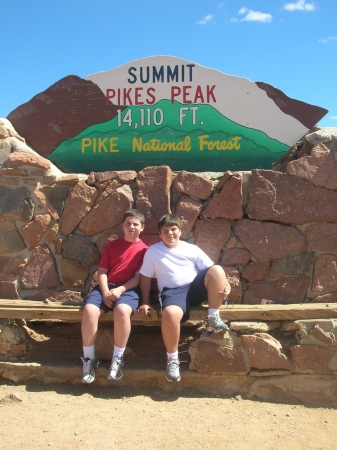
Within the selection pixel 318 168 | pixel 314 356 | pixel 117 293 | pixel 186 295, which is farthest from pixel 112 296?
pixel 318 168

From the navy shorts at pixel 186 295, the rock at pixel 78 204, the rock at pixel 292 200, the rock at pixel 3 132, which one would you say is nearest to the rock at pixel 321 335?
the navy shorts at pixel 186 295

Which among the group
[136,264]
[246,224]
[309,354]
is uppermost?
[246,224]

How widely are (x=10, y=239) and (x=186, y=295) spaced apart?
163 cm

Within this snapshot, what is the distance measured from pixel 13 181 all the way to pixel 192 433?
2432 millimetres

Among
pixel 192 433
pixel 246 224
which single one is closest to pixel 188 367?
pixel 192 433

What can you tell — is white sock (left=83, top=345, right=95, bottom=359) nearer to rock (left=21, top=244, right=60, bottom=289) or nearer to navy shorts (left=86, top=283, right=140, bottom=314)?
navy shorts (left=86, top=283, right=140, bottom=314)

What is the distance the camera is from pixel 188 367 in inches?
124

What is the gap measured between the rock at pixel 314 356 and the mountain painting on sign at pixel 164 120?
1478 millimetres

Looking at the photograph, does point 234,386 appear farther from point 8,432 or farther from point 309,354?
point 8,432

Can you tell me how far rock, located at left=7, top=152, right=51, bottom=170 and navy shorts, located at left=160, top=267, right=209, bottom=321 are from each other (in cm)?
154

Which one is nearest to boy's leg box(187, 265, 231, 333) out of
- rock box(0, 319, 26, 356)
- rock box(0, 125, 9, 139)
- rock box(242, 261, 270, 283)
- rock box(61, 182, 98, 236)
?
rock box(242, 261, 270, 283)

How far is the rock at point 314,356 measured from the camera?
2.97 meters

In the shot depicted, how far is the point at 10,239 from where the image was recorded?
3.78 metres

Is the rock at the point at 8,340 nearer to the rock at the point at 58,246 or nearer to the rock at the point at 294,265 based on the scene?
the rock at the point at 58,246
